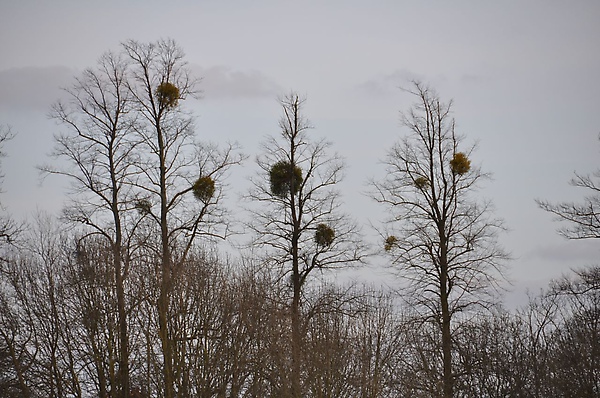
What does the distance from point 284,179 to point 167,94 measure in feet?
17.4

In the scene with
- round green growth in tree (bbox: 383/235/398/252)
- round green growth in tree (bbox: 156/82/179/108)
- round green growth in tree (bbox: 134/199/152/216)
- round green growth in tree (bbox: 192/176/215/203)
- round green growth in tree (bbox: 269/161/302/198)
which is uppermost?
round green growth in tree (bbox: 156/82/179/108)

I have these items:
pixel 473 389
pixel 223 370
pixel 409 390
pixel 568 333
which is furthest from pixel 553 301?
pixel 223 370

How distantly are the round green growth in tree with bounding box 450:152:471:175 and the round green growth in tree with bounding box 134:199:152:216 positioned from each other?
35.8 feet

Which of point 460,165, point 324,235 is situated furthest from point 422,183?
point 324,235

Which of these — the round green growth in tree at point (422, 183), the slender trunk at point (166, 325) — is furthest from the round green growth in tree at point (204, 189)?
the round green growth in tree at point (422, 183)

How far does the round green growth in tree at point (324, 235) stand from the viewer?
102ft

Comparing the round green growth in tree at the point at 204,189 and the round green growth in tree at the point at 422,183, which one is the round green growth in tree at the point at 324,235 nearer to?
the round green growth in tree at the point at 422,183

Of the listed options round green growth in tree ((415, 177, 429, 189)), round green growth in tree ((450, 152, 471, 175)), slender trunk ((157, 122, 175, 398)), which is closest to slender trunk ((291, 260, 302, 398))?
slender trunk ((157, 122, 175, 398))

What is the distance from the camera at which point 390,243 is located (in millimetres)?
30281

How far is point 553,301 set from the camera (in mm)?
31641

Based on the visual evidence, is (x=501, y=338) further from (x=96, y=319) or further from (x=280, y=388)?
(x=96, y=319)

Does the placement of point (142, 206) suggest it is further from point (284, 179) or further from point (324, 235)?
point (324, 235)

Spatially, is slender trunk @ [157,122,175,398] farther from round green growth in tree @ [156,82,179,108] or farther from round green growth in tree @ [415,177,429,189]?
round green growth in tree @ [415,177,429,189]

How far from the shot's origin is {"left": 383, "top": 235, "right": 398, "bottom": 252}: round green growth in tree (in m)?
30.2
